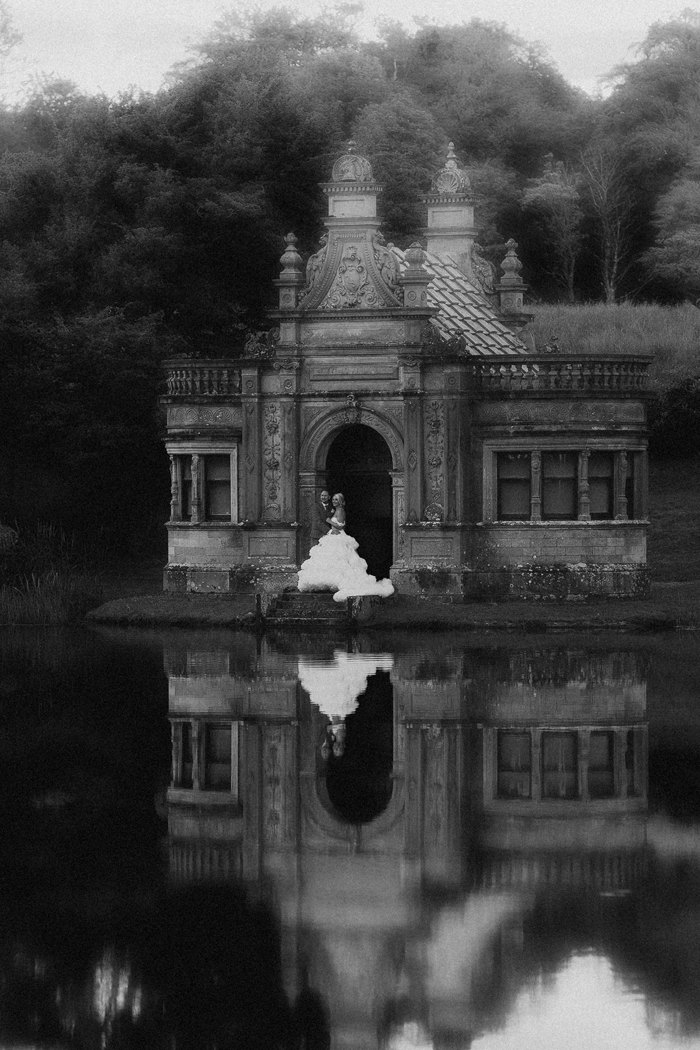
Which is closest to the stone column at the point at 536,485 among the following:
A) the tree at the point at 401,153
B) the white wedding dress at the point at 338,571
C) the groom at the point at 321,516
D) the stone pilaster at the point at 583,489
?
the stone pilaster at the point at 583,489

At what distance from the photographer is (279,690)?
85.8 ft

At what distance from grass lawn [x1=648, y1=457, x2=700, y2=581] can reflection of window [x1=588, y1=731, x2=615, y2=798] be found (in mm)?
23413

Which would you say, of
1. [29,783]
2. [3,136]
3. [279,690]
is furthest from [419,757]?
[3,136]

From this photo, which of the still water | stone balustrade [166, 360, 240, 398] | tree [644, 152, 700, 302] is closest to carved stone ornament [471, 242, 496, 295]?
stone balustrade [166, 360, 240, 398]

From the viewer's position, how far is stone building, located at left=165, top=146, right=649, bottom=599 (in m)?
38.8

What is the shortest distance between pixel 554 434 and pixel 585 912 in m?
25.3

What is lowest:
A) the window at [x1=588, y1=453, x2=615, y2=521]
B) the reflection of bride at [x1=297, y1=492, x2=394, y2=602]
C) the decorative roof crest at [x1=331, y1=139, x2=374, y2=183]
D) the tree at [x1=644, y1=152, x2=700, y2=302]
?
the reflection of bride at [x1=297, y1=492, x2=394, y2=602]

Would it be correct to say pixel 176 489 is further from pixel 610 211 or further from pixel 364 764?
pixel 610 211

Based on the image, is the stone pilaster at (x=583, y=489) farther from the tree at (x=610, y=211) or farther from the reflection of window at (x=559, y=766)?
the tree at (x=610, y=211)

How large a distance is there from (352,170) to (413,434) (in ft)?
17.2

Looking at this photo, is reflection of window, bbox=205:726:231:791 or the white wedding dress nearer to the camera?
reflection of window, bbox=205:726:231:791

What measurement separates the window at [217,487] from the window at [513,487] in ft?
17.2

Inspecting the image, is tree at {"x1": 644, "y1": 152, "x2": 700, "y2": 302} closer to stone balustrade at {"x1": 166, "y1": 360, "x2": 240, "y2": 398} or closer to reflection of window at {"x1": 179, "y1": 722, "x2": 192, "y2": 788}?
stone balustrade at {"x1": 166, "y1": 360, "x2": 240, "y2": 398}

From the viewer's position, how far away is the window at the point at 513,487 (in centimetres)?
3944
